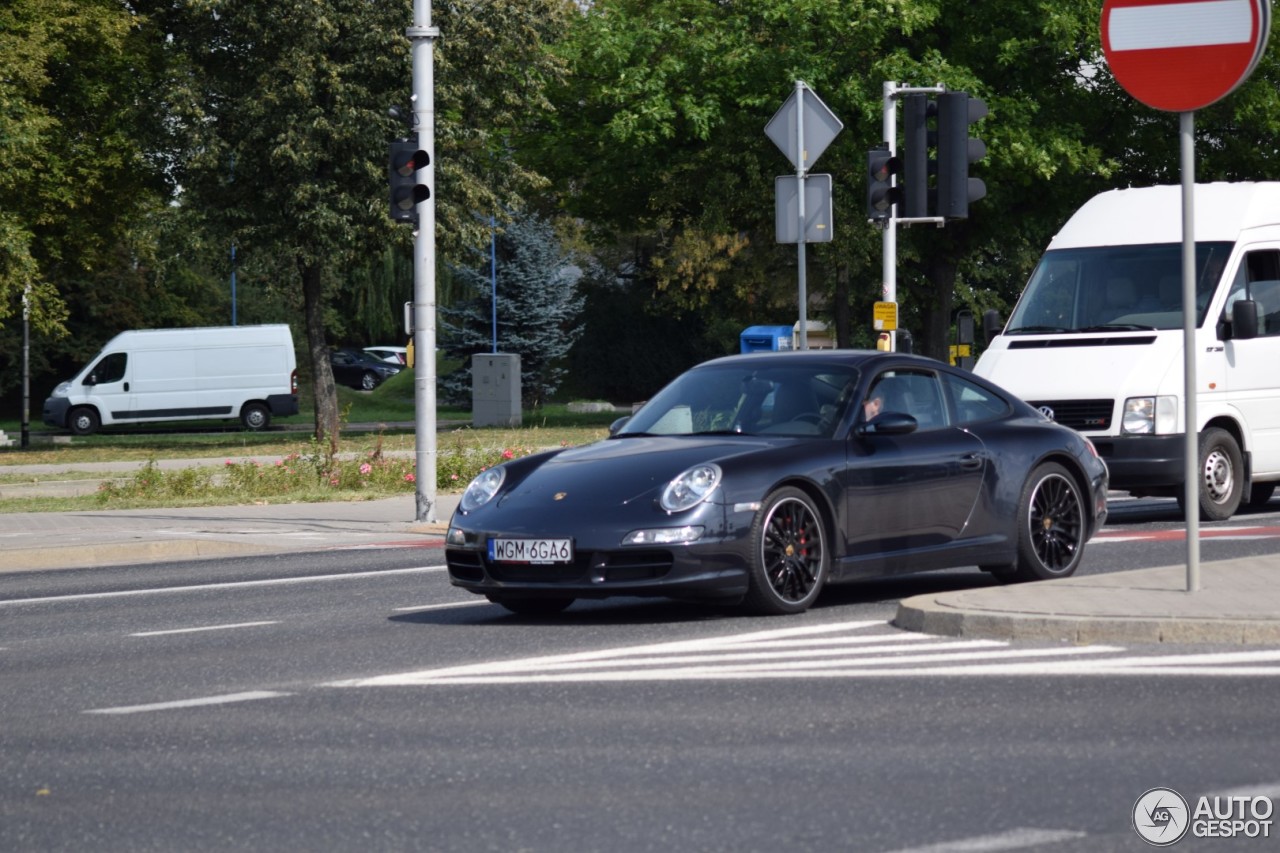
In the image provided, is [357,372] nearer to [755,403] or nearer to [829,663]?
[755,403]

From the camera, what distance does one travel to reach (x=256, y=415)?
53.5 metres

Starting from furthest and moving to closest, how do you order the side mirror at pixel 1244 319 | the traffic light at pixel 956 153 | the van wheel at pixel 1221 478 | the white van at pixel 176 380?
the white van at pixel 176 380 → the traffic light at pixel 956 153 → the van wheel at pixel 1221 478 → the side mirror at pixel 1244 319

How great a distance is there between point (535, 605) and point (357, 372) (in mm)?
65531

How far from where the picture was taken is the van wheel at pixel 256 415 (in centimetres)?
5347

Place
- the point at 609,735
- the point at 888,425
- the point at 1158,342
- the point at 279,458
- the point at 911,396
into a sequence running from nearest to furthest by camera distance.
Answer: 1. the point at 609,735
2. the point at 888,425
3. the point at 911,396
4. the point at 1158,342
5. the point at 279,458

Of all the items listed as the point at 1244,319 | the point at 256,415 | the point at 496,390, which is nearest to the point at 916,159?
the point at 1244,319

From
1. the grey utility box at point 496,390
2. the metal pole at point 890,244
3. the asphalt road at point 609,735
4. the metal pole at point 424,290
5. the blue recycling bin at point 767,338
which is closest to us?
the asphalt road at point 609,735

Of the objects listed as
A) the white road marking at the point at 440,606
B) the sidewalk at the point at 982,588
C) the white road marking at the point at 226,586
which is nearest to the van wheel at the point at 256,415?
the sidewalk at the point at 982,588

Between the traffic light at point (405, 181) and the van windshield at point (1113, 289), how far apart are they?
5410 mm

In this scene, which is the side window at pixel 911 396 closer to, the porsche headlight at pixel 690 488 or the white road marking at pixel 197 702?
the porsche headlight at pixel 690 488

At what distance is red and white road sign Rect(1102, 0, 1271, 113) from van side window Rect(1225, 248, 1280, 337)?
776 cm

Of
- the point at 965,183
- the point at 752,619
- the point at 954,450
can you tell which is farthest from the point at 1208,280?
the point at 752,619

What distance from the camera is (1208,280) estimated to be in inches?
681

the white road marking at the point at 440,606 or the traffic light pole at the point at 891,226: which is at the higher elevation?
the traffic light pole at the point at 891,226
